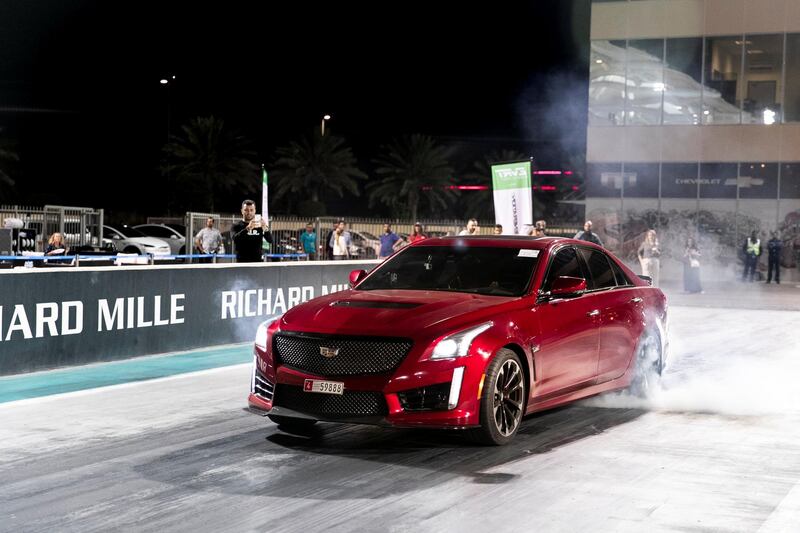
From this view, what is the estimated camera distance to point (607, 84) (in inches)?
1642

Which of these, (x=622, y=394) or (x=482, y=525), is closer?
(x=482, y=525)

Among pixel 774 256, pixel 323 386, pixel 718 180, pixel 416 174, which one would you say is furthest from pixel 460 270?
pixel 416 174

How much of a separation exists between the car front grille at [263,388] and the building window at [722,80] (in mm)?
35376

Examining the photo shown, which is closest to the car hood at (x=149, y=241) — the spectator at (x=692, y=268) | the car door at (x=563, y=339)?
the spectator at (x=692, y=268)

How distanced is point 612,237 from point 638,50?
7.28 metres

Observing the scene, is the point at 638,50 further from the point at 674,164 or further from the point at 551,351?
the point at 551,351

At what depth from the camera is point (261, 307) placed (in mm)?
15109

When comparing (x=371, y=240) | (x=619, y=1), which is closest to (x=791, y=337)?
(x=371, y=240)

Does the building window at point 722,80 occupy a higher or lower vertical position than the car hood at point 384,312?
higher

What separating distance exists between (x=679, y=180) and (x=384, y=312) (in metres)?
35.1

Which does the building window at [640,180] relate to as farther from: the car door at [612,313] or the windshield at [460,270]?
the windshield at [460,270]

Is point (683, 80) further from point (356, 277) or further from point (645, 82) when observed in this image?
point (356, 277)

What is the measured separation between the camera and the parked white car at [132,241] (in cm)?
3544

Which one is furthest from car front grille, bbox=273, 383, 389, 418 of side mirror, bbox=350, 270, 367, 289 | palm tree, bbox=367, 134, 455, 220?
palm tree, bbox=367, 134, 455, 220
